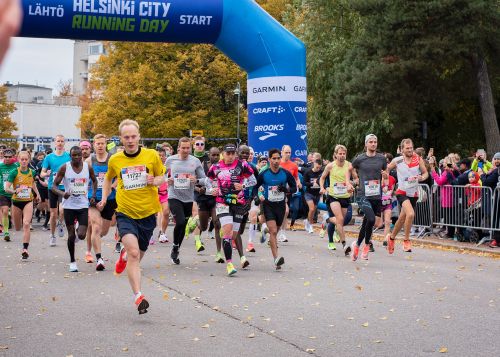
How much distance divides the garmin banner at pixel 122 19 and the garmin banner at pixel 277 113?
227 centimetres

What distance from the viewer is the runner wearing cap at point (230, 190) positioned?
1142 centimetres

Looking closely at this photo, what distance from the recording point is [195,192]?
47.0ft

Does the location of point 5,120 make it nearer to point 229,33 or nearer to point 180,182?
point 229,33

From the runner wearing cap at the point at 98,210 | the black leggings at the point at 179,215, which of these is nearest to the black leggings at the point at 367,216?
the black leggings at the point at 179,215

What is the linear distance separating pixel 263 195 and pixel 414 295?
3.51 metres

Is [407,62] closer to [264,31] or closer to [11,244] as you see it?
[264,31]

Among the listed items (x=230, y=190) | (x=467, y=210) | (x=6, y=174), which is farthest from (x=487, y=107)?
(x=230, y=190)

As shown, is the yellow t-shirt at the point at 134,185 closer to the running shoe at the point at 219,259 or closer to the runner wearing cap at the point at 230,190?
the runner wearing cap at the point at 230,190

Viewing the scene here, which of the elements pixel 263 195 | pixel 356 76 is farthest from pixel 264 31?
pixel 356 76

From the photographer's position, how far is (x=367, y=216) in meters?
13.2

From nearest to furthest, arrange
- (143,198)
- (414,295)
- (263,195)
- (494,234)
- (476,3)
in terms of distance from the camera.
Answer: (143,198) → (414,295) → (263,195) → (494,234) → (476,3)

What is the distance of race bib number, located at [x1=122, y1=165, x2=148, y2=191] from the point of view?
8.30 meters

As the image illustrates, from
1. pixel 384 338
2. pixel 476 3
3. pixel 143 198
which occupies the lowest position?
pixel 384 338

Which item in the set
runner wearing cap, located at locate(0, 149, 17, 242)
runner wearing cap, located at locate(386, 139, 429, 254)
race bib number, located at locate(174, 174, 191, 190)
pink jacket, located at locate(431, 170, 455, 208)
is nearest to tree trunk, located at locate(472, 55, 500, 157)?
pink jacket, located at locate(431, 170, 455, 208)
